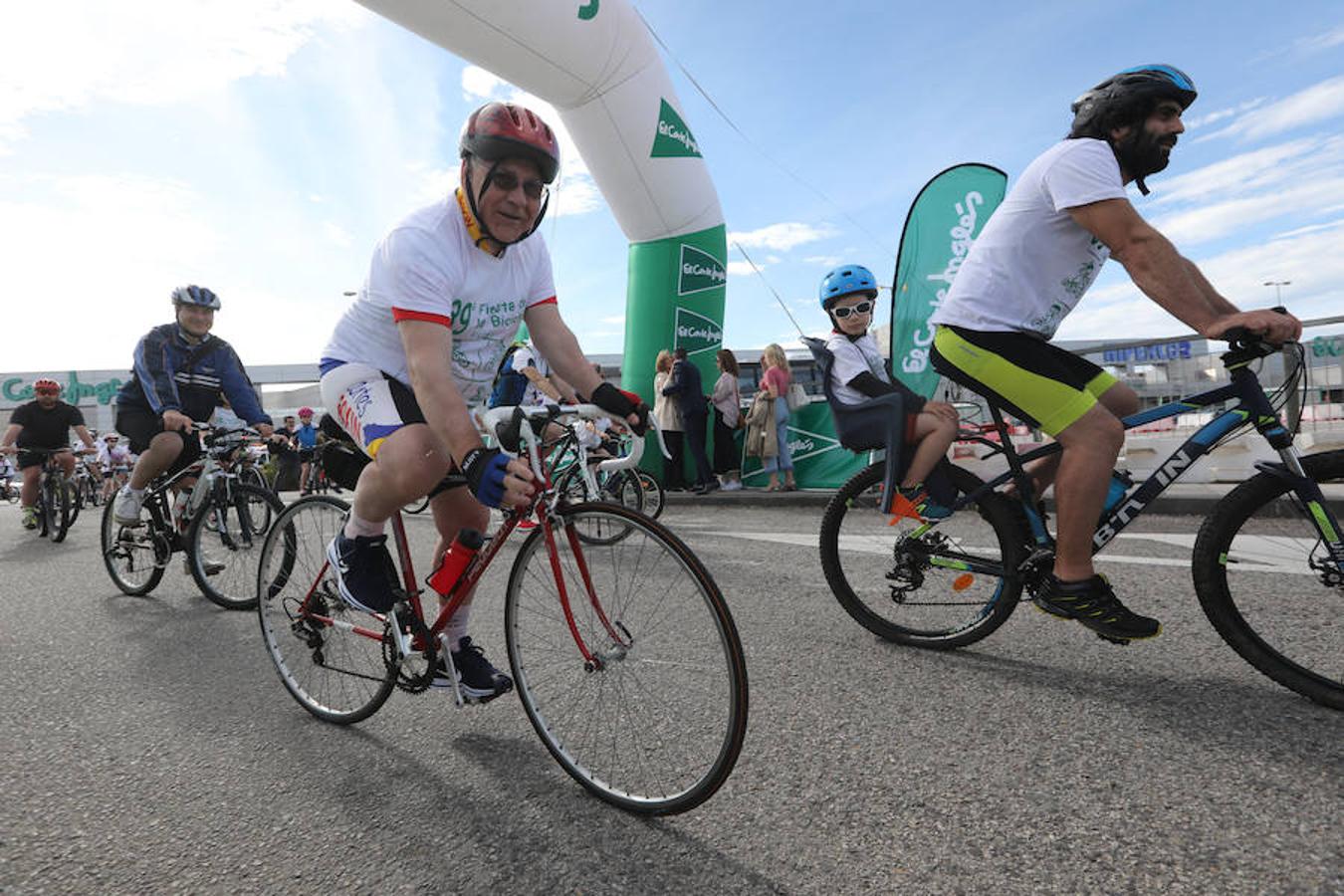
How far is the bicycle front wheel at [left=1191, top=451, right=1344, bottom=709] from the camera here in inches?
90.4

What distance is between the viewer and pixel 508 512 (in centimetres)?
209

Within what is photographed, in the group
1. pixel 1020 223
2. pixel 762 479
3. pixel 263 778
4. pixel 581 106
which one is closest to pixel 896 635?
pixel 1020 223

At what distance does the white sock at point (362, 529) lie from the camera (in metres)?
2.37

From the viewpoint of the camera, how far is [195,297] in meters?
4.86

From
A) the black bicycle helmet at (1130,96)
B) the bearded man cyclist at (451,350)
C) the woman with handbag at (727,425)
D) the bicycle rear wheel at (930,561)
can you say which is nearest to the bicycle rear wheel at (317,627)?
the bearded man cyclist at (451,350)

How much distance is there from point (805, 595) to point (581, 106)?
776 centimetres

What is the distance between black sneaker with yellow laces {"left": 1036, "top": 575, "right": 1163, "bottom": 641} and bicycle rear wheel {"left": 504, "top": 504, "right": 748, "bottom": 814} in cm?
141

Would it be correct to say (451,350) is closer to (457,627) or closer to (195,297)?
(457,627)

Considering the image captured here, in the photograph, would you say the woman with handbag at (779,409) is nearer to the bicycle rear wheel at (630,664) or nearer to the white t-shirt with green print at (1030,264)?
the white t-shirt with green print at (1030,264)

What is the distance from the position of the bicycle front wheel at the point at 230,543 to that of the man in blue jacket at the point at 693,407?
583 centimetres

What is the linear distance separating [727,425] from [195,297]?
635 cm

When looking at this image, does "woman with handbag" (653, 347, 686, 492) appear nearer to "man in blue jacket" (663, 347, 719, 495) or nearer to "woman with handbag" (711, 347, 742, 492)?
"man in blue jacket" (663, 347, 719, 495)

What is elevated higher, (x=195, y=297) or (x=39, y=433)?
(x=195, y=297)

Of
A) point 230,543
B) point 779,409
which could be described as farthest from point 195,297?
point 779,409
